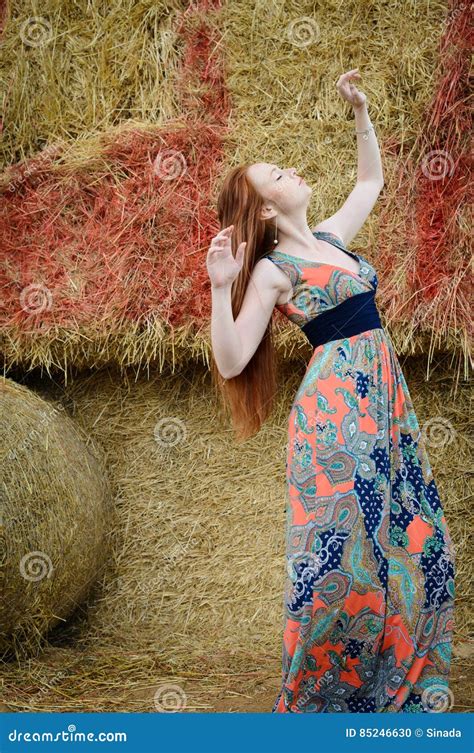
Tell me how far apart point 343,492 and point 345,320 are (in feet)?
1.35

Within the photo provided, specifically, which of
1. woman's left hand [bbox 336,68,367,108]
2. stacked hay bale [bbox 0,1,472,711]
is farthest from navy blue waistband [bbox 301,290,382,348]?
stacked hay bale [bbox 0,1,472,711]

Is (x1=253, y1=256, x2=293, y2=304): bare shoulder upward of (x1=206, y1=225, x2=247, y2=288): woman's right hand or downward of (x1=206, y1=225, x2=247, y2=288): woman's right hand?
downward

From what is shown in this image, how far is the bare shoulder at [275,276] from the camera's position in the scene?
2.49m

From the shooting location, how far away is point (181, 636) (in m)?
3.56

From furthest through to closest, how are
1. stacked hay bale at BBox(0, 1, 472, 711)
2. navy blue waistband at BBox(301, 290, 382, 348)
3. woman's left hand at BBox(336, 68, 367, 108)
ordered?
stacked hay bale at BBox(0, 1, 472, 711), woman's left hand at BBox(336, 68, 367, 108), navy blue waistband at BBox(301, 290, 382, 348)

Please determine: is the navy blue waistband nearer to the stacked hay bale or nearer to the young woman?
the young woman

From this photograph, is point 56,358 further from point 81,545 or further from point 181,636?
point 181,636

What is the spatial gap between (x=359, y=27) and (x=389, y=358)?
55.7 inches

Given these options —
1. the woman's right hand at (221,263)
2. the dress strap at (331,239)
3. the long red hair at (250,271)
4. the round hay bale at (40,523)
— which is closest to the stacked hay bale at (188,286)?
the round hay bale at (40,523)

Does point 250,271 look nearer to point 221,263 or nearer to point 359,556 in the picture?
point 221,263

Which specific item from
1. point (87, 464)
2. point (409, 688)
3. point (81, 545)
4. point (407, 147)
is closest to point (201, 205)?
point (407, 147)

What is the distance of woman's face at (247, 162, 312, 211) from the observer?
257 cm

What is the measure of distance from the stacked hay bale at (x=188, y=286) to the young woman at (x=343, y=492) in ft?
2.66

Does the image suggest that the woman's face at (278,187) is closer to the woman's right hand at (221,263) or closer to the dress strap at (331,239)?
the dress strap at (331,239)
